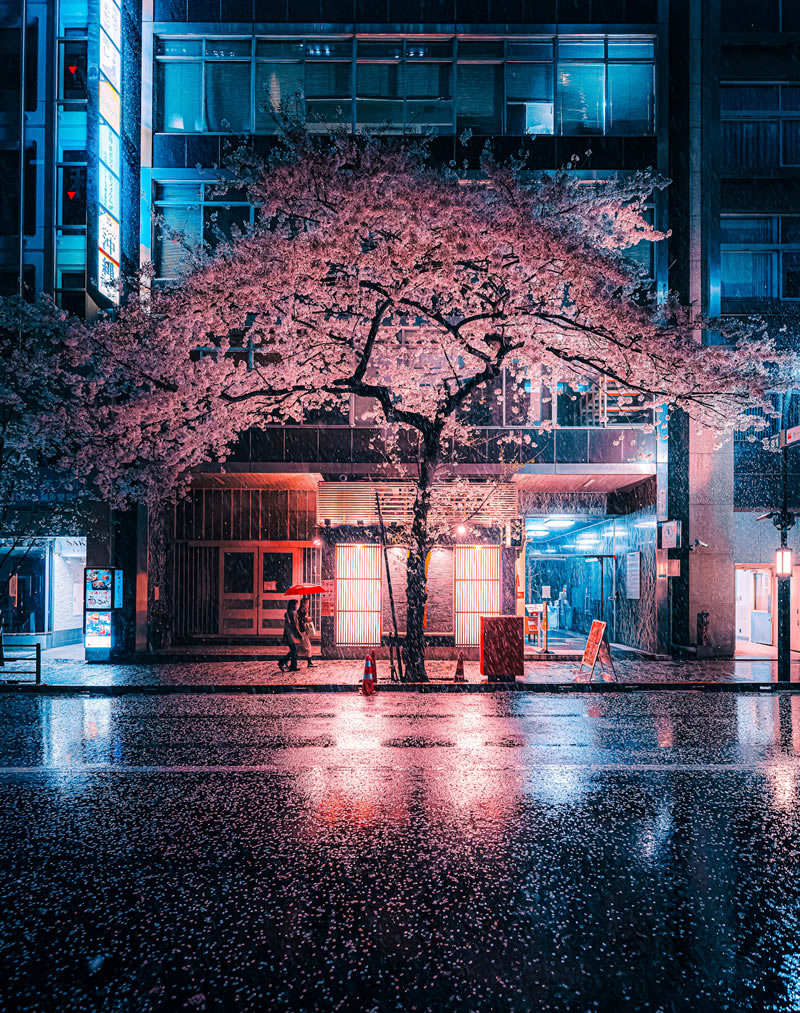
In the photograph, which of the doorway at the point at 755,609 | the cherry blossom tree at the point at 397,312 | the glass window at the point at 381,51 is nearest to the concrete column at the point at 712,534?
the doorway at the point at 755,609

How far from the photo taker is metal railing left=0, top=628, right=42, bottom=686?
51.0 ft

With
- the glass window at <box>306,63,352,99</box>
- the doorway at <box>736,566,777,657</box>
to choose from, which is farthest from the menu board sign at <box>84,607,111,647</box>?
the doorway at <box>736,566,777,657</box>

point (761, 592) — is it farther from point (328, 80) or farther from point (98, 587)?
point (328, 80)

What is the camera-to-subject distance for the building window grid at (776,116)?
73.0 ft

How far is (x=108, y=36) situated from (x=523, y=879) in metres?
24.3

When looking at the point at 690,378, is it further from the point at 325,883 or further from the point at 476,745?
the point at 325,883

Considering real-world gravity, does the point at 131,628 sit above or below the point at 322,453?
below

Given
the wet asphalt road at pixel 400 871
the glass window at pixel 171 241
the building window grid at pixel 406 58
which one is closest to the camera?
the wet asphalt road at pixel 400 871

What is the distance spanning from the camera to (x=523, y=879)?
17.8 ft

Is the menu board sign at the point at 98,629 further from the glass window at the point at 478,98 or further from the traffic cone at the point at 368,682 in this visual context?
the glass window at the point at 478,98

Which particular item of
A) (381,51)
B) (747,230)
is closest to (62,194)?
(381,51)

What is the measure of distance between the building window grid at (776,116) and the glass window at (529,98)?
5.24m

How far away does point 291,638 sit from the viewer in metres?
18.1

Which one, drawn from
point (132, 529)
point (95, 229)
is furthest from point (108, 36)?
point (132, 529)
